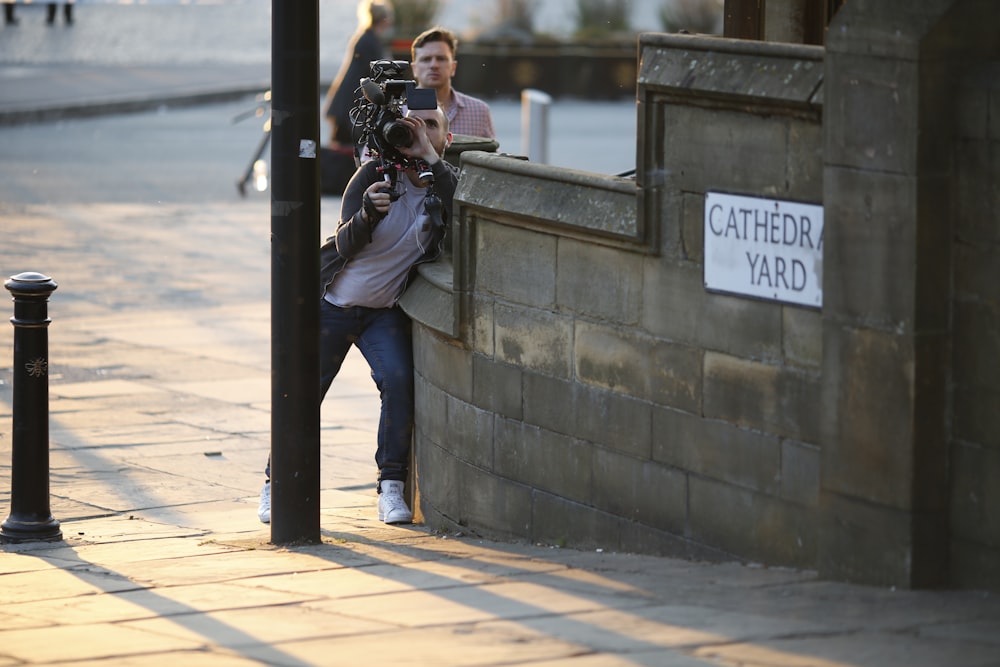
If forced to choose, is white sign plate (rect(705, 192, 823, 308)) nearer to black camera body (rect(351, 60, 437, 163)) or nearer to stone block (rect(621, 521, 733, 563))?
stone block (rect(621, 521, 733, 563))

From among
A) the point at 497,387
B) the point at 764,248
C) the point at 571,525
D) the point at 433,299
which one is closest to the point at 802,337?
the point at 764,248

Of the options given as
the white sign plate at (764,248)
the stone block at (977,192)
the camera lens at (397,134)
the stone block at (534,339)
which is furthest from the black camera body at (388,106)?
the stone block at (977,192)

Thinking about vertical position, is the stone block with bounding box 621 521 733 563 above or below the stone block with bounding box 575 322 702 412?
below

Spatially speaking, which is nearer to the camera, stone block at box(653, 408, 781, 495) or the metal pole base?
stone block at box(653, 408, 781, 495)

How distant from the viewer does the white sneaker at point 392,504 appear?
777 cm

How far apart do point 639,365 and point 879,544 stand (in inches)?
51.3

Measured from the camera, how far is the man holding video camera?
7574 mm

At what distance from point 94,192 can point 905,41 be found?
15052 mm

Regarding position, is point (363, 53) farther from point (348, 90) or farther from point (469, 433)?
point (469, 433)

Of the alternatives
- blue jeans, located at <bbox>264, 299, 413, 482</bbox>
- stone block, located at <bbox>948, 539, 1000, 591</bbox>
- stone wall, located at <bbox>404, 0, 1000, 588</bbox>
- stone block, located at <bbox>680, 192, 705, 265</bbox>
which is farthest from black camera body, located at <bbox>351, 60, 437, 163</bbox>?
stone block, located at <bbox>948, 539, 1000, 591</bbox>

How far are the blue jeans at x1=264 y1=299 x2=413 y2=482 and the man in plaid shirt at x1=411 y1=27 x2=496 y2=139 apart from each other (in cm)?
151

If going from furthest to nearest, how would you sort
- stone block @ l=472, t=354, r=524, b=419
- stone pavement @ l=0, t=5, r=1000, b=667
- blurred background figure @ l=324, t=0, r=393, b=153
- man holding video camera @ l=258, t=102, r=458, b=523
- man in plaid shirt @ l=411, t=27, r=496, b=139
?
blurred background figure @ l=324, t=0, r=393, b=153, man in plaid shirt @ l=411, t=27, r=496, b=139, man holding video camera @ l=258, t=102, r=458, b=523, stone block @ l=472, t=354, r=524, b=419, stone pavement @ l=0, t=5, r=1000, b=667

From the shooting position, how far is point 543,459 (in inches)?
272

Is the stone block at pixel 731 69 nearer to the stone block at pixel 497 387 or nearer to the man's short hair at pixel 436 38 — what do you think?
the stone block at pixel 497 387
